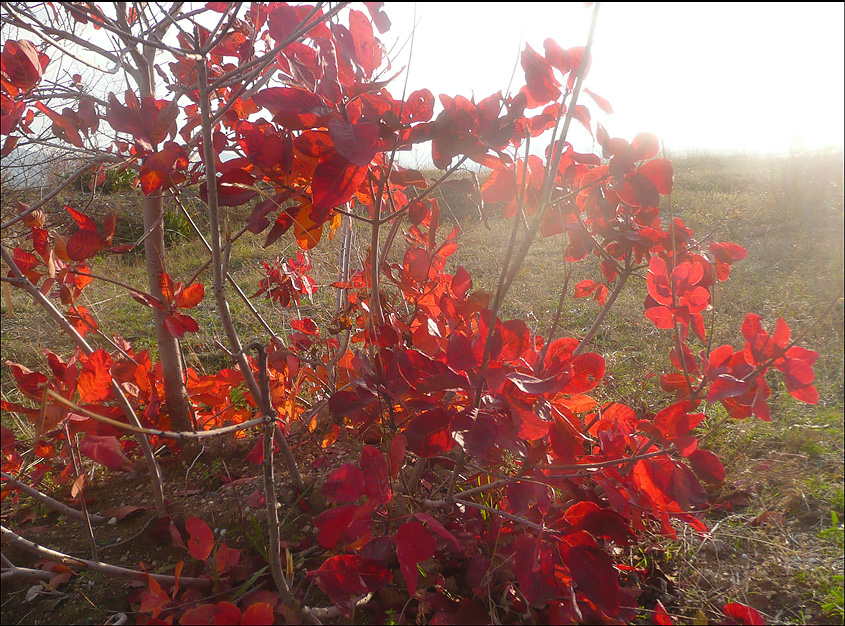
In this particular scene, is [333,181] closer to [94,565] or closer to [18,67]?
[18,67]

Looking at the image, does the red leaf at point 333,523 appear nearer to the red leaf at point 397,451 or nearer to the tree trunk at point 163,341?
the red leaf at point 397,451

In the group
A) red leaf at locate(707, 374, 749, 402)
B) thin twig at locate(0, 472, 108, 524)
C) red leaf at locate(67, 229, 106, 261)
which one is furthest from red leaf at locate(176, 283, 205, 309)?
red leaf at locate(707, 374, 749, 402)

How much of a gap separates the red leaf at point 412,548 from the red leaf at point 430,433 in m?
0.13

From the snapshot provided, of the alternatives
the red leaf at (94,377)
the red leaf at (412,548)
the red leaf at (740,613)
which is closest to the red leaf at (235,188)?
the red leaf at (94,377)

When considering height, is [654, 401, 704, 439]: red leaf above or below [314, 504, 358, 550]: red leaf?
above

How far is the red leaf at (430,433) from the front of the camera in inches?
33.5

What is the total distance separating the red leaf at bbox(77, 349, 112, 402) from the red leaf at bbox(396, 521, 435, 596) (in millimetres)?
667

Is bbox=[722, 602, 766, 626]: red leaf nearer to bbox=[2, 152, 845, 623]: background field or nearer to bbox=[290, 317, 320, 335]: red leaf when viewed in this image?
bbox=[2, 152, 845, 623]: background field

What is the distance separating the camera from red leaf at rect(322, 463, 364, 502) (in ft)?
2.81

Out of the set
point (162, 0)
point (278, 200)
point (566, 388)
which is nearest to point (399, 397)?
point (566, 388)

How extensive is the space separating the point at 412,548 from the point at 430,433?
20cm

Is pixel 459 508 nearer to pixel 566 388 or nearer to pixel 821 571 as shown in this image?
pixel 566 388

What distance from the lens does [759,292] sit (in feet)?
9.50

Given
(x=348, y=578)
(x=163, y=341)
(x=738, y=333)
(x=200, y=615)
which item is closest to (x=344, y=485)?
(x=348, y=578)
